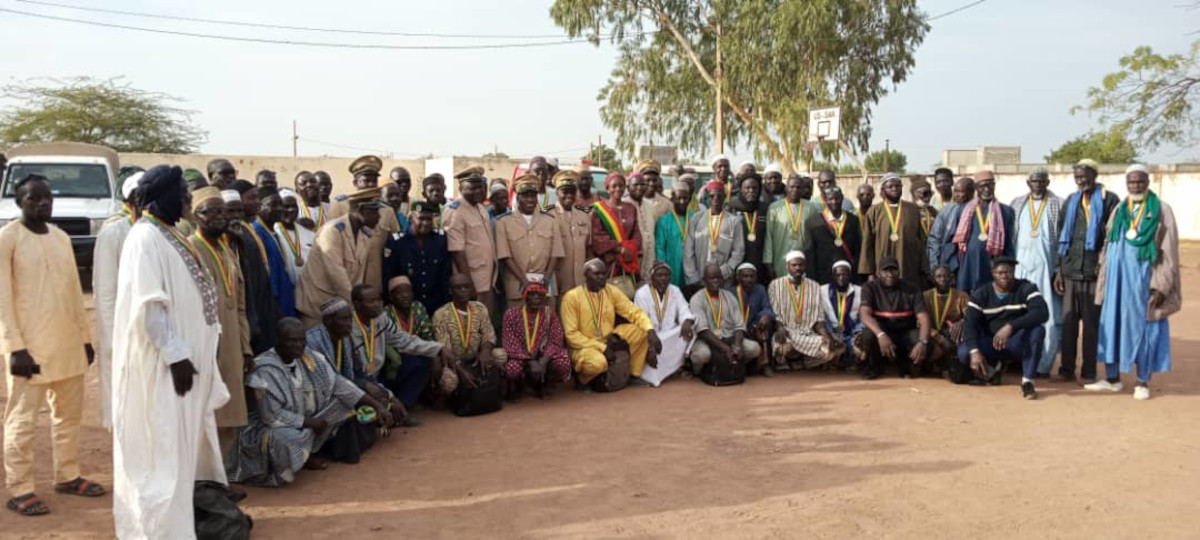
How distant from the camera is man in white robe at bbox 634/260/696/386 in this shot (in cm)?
788

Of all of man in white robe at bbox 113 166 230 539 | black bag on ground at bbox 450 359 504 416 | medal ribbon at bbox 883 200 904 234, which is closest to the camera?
man in white robe at bbox 113 166 230 539

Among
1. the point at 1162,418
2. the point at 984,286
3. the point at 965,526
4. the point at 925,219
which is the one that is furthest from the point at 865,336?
the point at 965,526

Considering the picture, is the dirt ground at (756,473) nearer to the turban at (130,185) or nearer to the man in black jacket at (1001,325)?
the man in black jacket at (1001,325)

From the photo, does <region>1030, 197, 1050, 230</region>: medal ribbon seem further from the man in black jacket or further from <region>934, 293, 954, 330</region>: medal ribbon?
<region>934, 293, 954, 330</region>: medal ribbon

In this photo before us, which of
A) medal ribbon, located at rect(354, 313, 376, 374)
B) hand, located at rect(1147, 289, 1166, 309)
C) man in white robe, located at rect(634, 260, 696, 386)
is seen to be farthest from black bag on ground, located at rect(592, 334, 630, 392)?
hand, located at rect(1147, 289, 1166, 309)

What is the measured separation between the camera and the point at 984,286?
7.61 metres

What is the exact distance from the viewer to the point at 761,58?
23703 millimetres

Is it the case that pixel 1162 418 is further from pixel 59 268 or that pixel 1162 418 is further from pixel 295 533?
pixel 59 268

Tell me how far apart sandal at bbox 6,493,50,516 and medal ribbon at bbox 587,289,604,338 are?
4.28 m

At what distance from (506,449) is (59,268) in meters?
2.81

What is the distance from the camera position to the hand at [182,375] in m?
3.74

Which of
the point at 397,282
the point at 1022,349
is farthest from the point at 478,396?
the point at 1022,349

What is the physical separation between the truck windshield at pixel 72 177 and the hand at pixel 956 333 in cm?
1291

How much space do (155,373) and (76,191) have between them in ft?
40.6
